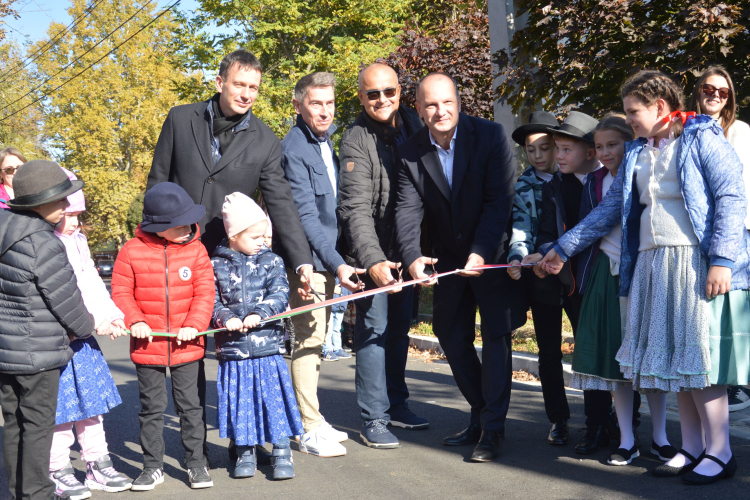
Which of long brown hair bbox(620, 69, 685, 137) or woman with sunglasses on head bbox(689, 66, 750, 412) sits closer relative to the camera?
long brown hair bbox(620, 69, 685, 137)

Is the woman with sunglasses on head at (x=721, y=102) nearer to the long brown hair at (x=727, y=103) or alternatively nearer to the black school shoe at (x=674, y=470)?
the long brown hair at (x=727, y=103)

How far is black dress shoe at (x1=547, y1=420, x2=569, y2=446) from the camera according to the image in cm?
428

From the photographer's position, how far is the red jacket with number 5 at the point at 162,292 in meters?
3.82

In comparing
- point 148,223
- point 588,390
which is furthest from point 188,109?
point 588,390

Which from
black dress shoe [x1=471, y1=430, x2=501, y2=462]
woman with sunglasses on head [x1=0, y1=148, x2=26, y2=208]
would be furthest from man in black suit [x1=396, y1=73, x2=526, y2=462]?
Result: woman with sunglasses on head [x1=0, y1=148, x2=26, y2=208]

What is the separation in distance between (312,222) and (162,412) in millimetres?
1470

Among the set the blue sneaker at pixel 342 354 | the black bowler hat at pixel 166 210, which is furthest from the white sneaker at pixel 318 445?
the blue sneaker at pixel 342 354

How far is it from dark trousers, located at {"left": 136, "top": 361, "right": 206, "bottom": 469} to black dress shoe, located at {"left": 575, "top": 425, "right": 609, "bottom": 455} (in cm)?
222

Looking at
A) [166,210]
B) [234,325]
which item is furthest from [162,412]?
[166,210]

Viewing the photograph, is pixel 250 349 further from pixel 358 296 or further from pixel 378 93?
pixel 378 93

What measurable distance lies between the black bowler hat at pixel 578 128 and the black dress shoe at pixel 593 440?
5.75 ft

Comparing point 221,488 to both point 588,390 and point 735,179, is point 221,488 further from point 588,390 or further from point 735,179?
point 735,179

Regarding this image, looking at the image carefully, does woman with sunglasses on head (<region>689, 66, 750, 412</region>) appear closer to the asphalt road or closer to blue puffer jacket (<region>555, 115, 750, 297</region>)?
blue puffer jacket (<region>555, 115, 750, 297</region>)

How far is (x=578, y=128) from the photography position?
4.20 metres
